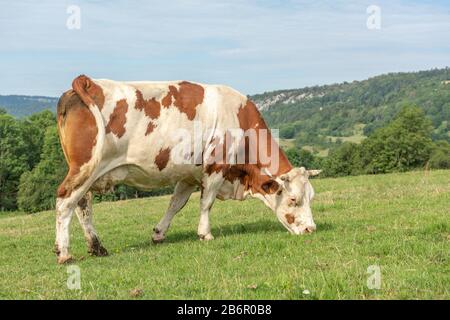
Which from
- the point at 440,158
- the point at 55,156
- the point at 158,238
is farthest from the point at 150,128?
the point at 440,158

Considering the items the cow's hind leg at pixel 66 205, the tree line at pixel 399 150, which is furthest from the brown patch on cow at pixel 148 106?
the tree line at pixel 399 150

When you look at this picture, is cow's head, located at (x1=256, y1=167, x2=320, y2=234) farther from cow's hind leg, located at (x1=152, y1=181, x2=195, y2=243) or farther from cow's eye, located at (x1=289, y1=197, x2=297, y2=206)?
cow's hind leg, located at (x1=152, y1=181, x2=195, y2=243)

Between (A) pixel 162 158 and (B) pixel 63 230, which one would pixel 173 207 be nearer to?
(A) pixel 162 158

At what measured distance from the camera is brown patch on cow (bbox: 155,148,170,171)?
431 inches

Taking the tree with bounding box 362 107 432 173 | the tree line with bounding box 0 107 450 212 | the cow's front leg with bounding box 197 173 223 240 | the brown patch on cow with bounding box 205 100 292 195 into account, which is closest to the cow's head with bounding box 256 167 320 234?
the brown patch on cow with bounding box 205 100 292 195

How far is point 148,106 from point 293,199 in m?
3.50

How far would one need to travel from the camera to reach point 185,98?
11.4 m

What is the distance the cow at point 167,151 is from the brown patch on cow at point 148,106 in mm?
19

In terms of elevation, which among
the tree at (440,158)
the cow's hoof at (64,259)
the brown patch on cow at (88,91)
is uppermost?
the brown patch on cow at (88,91)

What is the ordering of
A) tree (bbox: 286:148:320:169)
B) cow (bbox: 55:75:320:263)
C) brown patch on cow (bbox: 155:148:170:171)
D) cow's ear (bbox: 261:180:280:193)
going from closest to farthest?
cow (bbox: 55:75:320:263), brown patch on cow (bbox: 155:148:170:171), cow's ear (bbox: 261:180:280:193), tree (bbox: 286:148:320:169)

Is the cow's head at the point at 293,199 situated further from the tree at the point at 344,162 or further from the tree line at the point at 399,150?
the tree at the point at 344,162

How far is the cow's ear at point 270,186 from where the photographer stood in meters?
12.1

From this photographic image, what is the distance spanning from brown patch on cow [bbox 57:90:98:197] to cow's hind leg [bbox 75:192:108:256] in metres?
0.86
